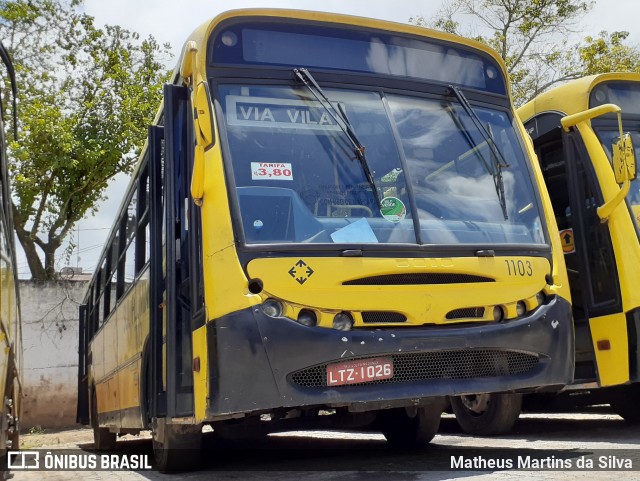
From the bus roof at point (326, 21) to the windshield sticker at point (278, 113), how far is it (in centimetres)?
39

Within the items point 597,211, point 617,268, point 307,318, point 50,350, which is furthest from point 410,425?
point 50,350

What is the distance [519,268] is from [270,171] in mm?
1793

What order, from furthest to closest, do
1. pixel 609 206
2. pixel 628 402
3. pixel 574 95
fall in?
pixel 628 402
pixel 574 95
pixel 609 206

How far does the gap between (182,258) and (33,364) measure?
13.4 meters

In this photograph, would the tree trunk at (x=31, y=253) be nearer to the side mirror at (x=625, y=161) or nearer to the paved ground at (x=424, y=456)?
the paved ground at (x=424, y=456)

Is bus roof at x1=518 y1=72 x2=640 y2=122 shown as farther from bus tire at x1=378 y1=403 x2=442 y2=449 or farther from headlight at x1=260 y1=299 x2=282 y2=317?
headlight at x1=260 y1=299 x2=282 y2=317

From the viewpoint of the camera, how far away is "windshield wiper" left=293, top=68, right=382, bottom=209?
5477mm

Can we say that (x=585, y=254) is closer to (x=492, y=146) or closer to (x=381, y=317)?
(x=492, y=146)

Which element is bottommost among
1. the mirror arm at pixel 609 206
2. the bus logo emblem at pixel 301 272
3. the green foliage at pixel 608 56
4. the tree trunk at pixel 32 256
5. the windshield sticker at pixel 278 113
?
the bus logo emblem at pixel 301 272

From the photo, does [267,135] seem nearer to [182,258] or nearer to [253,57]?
[253,57]

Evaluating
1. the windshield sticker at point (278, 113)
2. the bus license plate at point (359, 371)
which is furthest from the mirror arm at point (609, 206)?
the bus license plate at point (359, 371)

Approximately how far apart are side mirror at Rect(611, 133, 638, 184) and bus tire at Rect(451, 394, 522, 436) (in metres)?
2.54

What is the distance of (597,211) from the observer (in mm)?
7129

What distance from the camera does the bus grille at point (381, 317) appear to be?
16.8 ft
